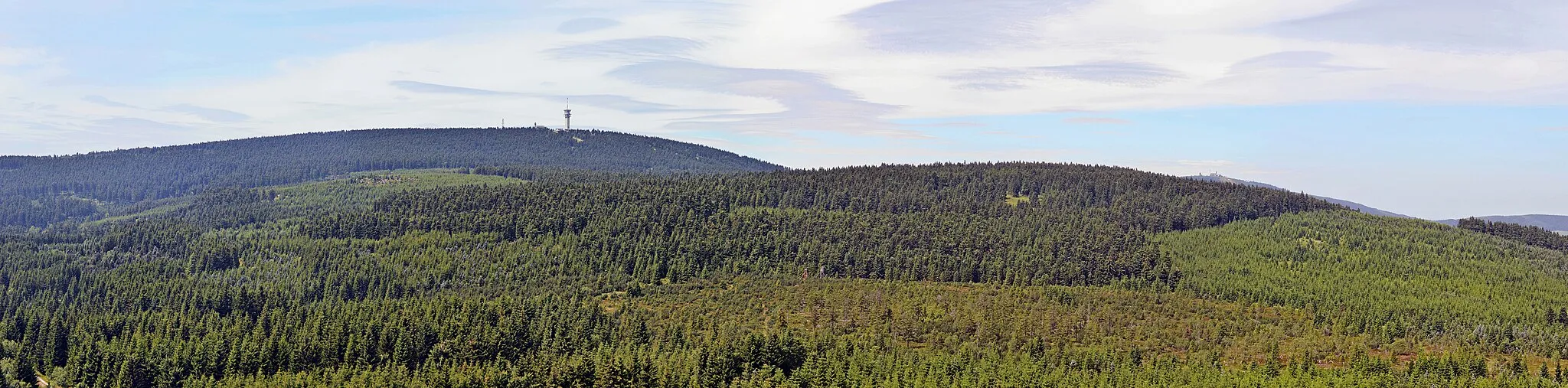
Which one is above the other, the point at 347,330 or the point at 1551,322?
the point at 1551,322

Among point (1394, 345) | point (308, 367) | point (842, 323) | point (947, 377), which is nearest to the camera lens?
point (947, 377)

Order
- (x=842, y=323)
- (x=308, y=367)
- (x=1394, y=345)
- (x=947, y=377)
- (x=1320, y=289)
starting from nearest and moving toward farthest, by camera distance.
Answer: (x=947, y=377)
(x=308, y=367)
(x=1394, y=345)
(x=842, y=323)
(x=1320, y=289)

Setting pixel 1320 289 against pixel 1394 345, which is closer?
pixel 1394 345

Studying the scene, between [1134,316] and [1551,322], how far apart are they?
75.1 m

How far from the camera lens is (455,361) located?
140m

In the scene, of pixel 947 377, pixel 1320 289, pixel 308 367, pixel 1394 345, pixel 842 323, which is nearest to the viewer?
pixel 947 377

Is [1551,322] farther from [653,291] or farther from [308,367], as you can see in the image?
[308,367]

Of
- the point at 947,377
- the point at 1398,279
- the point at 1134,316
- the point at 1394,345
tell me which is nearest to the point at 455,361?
the point at 947,377

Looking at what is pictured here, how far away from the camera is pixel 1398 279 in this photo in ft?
625

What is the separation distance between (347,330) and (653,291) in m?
63.4

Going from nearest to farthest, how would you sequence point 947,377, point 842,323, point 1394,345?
point 947,377
point 1394,345
point 842,323

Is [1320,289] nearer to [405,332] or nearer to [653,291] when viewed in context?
[653,291]

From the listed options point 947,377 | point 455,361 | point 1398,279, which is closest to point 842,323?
point 947,377

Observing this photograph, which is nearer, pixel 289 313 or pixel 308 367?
pixel 308 367
